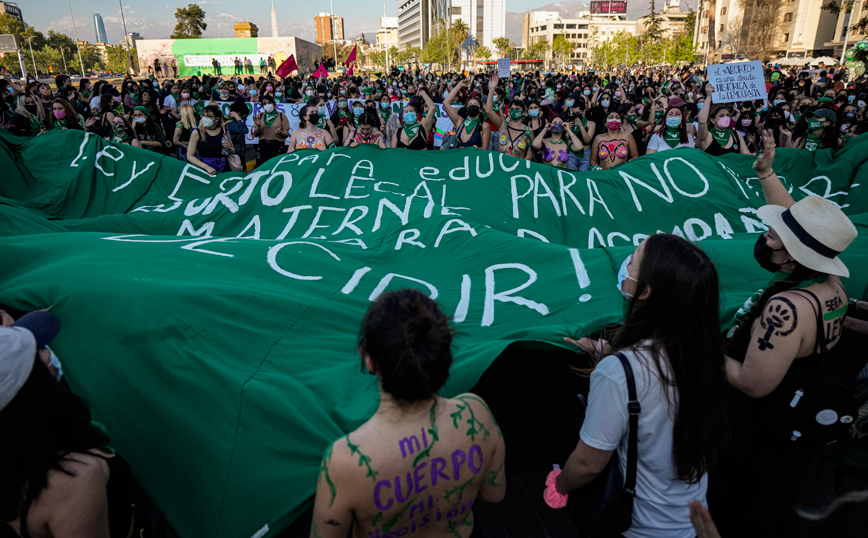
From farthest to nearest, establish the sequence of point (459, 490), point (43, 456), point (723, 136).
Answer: point (723, 136), point (459, 490), point (43, 456)

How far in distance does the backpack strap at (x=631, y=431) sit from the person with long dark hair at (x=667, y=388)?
1cm

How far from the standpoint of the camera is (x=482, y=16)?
6048 inches

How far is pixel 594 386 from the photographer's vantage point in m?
1.62

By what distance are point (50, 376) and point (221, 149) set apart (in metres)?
6.22

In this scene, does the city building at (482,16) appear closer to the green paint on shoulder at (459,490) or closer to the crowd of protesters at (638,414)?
the crowd of protesters at (638,414)

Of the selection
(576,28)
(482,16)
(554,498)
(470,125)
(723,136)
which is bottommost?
(554,498)

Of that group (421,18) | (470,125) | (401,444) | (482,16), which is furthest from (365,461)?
(482,16)

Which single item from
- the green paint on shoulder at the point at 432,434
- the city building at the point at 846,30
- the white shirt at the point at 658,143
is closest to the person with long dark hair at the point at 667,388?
the green paint on shoulder at the point at 432,434

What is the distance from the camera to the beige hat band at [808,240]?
6.41ft

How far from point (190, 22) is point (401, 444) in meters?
83.0

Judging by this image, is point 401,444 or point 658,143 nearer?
point 401,444

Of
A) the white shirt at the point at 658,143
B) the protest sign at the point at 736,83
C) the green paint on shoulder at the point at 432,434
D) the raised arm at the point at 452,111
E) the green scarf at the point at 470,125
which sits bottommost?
the green paint on shoulder at the point at 432,434

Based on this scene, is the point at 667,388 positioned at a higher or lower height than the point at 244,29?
lower

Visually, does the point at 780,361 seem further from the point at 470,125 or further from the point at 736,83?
the point at 470,125
